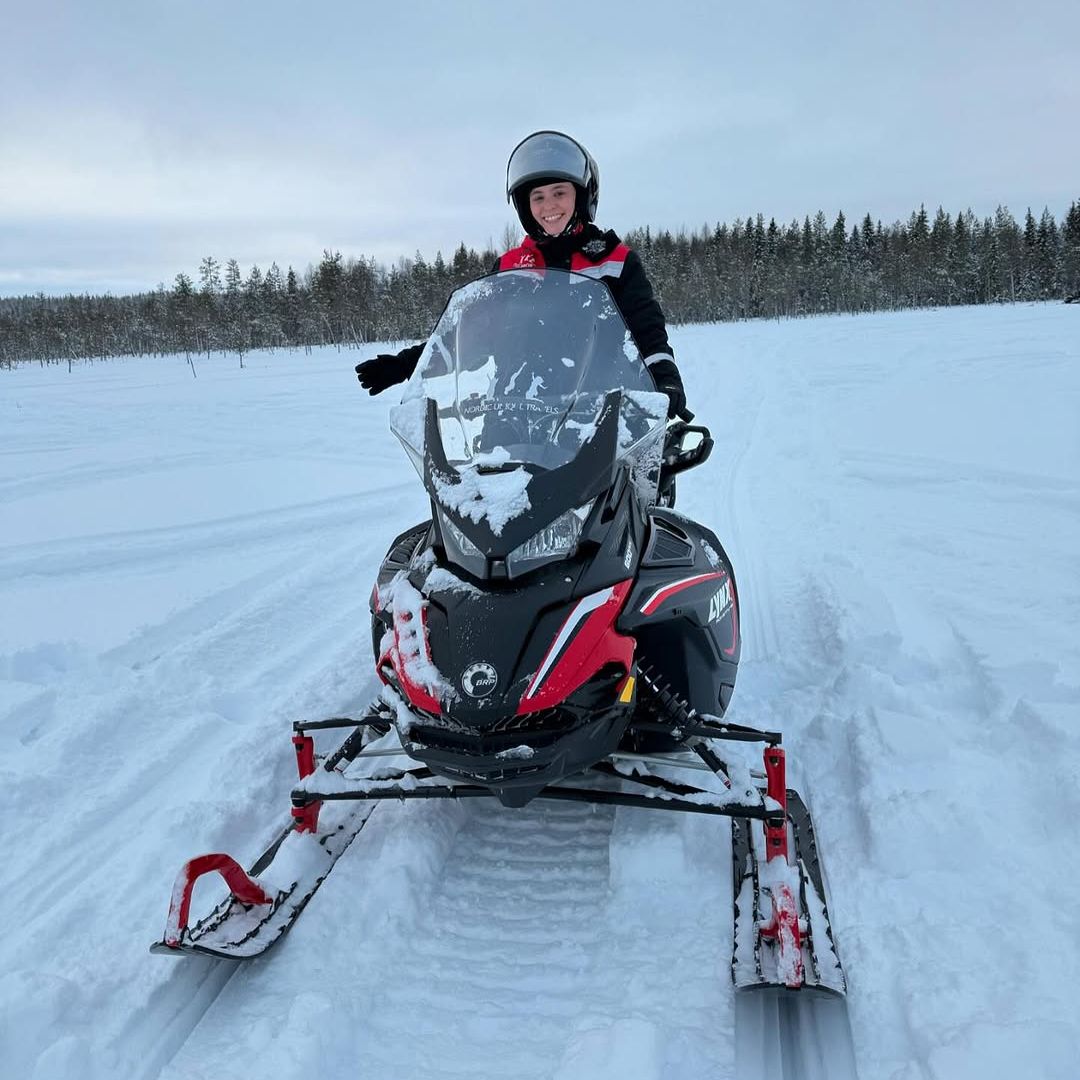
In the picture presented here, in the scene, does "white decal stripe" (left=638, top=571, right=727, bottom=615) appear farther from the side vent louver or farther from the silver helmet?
the silver helmet

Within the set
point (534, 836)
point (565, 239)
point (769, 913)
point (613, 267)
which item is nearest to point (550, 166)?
point (565, 239)

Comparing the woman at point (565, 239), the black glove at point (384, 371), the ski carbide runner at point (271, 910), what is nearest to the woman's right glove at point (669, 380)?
the woman at point (565, 239)

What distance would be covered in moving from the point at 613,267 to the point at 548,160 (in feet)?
1.76

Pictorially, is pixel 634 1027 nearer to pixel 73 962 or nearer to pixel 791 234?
pixel 73 962

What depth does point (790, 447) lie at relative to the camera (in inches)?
372

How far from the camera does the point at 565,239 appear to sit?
143 inches

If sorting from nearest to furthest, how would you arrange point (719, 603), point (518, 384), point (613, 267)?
point (518, 384)
point (719, 603)
point (613, 267)

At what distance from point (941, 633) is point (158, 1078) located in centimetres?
355

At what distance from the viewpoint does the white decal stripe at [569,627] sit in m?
2.09

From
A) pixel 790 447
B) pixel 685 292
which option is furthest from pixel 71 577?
pixel 685 292

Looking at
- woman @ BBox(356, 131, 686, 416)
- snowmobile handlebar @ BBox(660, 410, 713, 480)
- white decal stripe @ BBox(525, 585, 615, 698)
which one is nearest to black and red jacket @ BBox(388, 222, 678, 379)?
A: woman @ BBox(356, 131, 686, 416)

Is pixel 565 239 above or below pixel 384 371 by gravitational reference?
above

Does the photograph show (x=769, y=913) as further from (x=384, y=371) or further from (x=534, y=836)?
(x=384, y=371)

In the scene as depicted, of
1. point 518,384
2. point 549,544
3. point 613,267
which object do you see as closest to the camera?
point 549,544
